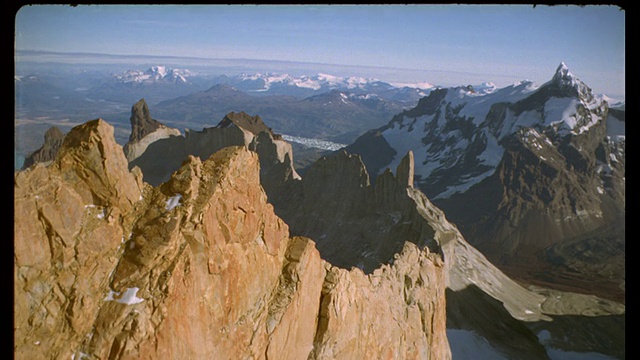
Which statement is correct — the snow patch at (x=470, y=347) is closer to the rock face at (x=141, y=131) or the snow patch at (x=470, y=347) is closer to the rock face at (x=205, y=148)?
the rock face at (x=205, y=148)

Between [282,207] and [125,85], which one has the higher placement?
[125,85]

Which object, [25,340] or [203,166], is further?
[203,166]

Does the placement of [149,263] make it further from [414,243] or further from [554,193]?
[554,193]

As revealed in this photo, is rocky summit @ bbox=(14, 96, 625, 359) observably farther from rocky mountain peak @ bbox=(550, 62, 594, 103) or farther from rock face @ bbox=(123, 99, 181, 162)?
rocky mountain peak @ bbox=(550, 62, 594, 103)

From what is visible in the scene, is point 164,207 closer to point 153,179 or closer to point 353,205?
point 353,205

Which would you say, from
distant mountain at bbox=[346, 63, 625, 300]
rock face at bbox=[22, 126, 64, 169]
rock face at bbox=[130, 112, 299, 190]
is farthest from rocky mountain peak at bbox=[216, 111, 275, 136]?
distant mountain at bbox=[346, 63, 625, 300]

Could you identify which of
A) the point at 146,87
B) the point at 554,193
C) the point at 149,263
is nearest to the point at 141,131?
the point at 146,87
